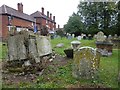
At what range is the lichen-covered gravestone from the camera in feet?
26.4

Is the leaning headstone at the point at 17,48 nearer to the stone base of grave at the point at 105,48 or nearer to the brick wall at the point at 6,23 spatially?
the stone base of grave at the point at 105,48

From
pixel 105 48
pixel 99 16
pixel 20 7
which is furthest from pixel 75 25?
pixel 105 48

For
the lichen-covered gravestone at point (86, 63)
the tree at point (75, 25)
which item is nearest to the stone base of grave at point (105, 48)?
the lichen-covered gravestone at point (86, 63)

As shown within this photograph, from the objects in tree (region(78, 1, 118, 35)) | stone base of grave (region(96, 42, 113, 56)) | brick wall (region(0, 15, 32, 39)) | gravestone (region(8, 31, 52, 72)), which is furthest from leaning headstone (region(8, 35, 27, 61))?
tree (region(78, 1, 118, 35))

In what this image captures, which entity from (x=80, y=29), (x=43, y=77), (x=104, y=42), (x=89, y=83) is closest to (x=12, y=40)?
(x=43, y=77)

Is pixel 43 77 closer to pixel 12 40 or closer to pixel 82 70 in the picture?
pixel 82 70

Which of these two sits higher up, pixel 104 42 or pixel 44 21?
pixel 44 21

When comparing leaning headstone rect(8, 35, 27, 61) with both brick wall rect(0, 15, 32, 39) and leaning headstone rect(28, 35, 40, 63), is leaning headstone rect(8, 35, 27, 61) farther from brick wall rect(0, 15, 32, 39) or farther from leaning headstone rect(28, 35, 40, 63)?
brick wall rect(0, 15, 32, 39)

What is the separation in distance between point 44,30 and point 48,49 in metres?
1.52

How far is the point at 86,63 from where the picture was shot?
320 inches

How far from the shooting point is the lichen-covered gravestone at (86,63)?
805 cm

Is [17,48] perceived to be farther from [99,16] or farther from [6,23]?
[99,16]

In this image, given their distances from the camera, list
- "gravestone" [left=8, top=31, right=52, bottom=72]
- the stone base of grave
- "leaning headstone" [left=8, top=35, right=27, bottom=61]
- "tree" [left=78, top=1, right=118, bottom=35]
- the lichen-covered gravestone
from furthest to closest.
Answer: "tree" [left=78, top=1, right=118, bottom=35]
the stone base of grave
"leaning headstone" [left=8, top=35, right=27, bottom=61]
"gravestone" [left=8, top=31, right=52, bottom=72]
the lichen-covered gravestone

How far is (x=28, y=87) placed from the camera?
676 cm
